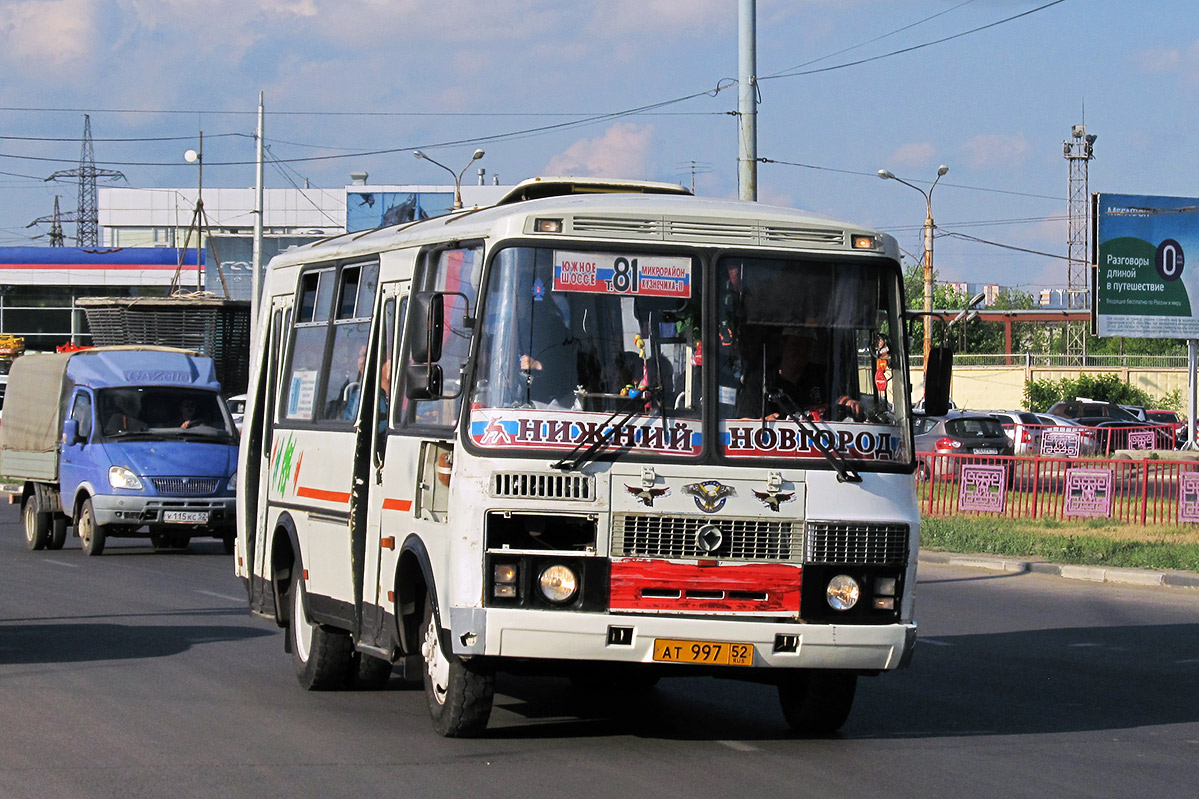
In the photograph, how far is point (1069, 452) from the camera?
127 ft

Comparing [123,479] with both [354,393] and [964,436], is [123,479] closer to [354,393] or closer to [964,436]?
[354,393]

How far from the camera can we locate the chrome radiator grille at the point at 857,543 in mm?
8008

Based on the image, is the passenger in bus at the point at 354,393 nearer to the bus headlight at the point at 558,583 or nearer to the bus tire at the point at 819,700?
the bus headlight at the point at 558,583

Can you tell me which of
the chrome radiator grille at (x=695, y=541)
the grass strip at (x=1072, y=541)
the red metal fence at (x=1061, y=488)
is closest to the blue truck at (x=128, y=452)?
the grass strip at (x=1072, y=541)

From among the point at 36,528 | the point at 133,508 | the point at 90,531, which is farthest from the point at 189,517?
the point at 36,528

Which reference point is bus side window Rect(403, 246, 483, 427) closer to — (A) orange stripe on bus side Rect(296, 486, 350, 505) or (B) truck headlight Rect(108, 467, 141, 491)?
(A) orange stripe on bus side Rect(296, 486, 350, 505)

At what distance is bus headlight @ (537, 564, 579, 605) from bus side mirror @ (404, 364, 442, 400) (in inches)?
39.3

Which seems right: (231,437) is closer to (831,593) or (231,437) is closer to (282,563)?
(282,563)

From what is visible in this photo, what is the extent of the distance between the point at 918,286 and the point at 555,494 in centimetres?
12374

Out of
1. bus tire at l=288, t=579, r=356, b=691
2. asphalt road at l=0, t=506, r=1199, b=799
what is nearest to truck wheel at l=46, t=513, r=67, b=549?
asphalt road at l=0, t=506, r=1199, b=799

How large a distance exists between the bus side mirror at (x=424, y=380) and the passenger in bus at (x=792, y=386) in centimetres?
144

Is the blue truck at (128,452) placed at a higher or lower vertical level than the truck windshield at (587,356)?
lower

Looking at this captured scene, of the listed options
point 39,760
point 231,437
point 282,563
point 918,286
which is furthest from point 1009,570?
point 918,286

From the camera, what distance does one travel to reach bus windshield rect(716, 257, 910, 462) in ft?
26.5
